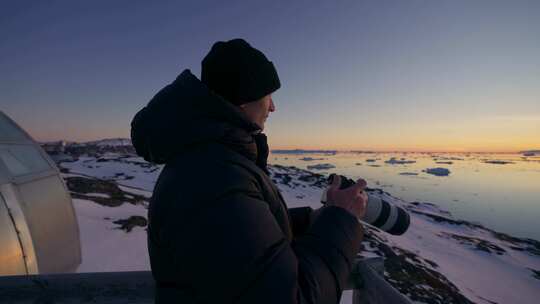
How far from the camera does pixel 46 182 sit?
5.97 metres

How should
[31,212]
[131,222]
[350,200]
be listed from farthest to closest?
[131,222] < [31,212] < [350,200]

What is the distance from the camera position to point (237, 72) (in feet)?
5.46

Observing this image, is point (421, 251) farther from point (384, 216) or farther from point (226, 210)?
point (226, 210)

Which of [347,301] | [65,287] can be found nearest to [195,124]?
[65,287]

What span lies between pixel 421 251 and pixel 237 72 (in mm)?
23552

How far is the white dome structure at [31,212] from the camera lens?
452 centimetres

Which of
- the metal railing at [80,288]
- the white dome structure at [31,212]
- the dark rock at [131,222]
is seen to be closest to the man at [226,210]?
the metal railing at [80,288]

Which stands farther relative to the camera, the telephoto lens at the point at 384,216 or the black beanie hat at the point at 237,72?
the telephoto lens at the point at 384,216

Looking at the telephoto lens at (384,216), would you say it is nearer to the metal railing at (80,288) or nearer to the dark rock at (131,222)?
the metal railing at (80,288)

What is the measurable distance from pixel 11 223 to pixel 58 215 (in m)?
1.44

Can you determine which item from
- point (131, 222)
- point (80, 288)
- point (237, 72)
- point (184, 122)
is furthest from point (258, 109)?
point (131, 222)

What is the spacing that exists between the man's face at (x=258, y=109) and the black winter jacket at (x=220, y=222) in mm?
188

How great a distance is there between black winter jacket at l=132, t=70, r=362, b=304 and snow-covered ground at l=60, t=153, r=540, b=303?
755 centimetres

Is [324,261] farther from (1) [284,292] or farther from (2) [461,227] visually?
(2) [461,227]
